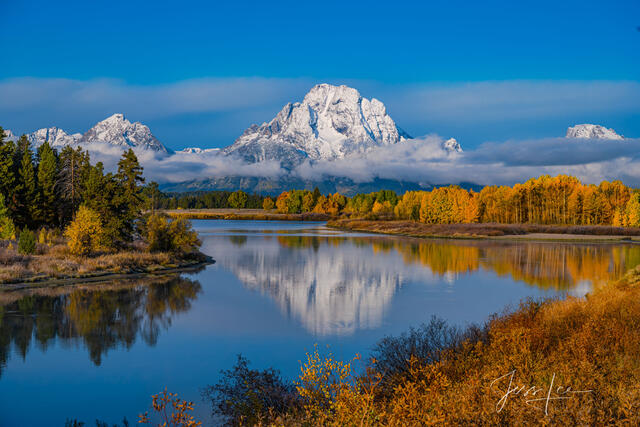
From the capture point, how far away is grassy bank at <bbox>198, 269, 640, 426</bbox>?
21.8 ft

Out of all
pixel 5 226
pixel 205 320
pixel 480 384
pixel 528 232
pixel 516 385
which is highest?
pixel 5 226

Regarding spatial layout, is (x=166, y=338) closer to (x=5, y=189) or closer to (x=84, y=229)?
(x=84, y=229)

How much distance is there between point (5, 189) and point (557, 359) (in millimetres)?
57663

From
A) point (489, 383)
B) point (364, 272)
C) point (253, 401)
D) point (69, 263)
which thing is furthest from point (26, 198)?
point (489, 383)

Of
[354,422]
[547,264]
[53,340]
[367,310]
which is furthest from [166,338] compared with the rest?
[547,264]

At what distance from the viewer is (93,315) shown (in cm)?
2261

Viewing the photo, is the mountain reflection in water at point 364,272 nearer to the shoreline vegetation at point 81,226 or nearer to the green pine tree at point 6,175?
the shoreline vegetation at point 81,226

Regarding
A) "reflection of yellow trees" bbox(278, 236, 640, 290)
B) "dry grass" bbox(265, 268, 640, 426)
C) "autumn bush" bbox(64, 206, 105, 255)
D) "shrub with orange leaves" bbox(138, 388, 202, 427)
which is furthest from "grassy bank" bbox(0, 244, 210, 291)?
"dry grass" bbox(265, 268, 640, 426)

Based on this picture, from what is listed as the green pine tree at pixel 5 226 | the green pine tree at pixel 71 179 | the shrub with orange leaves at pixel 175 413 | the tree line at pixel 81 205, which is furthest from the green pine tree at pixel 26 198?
the shrub with orange leaves at pixel 175 413

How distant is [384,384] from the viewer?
11.9 meters

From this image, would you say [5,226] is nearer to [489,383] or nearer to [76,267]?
Answer: [76,267]

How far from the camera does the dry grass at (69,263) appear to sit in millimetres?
30766

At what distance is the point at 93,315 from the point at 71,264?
13.4 meters

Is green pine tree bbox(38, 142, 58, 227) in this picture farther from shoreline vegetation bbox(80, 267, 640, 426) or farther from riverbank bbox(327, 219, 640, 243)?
riverbank bbox(327, 219, 640, 243)
